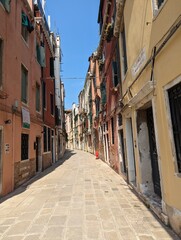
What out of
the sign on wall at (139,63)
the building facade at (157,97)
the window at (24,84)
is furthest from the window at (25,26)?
the sign on wall at (139,63)

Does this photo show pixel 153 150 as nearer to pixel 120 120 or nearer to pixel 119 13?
pixel 120 120

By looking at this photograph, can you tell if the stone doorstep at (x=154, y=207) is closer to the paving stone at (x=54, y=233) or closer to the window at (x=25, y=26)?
the paving stone at (x=54, y=233)

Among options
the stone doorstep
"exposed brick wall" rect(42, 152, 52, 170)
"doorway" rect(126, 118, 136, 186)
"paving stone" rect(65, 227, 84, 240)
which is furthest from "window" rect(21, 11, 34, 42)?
A: "paving stone" rect(65, 227, 84, 240)

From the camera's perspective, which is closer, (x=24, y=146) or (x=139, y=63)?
(x=139, y=63)

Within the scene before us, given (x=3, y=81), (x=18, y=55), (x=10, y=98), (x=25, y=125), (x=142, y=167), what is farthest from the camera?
(x=25, y=125)

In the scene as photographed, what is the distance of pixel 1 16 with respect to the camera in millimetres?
7094

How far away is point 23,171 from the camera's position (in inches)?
355

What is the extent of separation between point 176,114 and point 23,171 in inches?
278

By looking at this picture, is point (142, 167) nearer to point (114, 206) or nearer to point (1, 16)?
point (114, 206)

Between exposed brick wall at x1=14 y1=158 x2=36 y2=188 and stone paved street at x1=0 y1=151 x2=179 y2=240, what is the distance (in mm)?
1033

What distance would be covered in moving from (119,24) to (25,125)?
5.42m

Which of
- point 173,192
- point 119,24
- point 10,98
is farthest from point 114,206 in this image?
point 119,24

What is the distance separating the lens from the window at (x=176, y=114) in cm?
366

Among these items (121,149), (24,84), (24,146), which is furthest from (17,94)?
(121,149)
